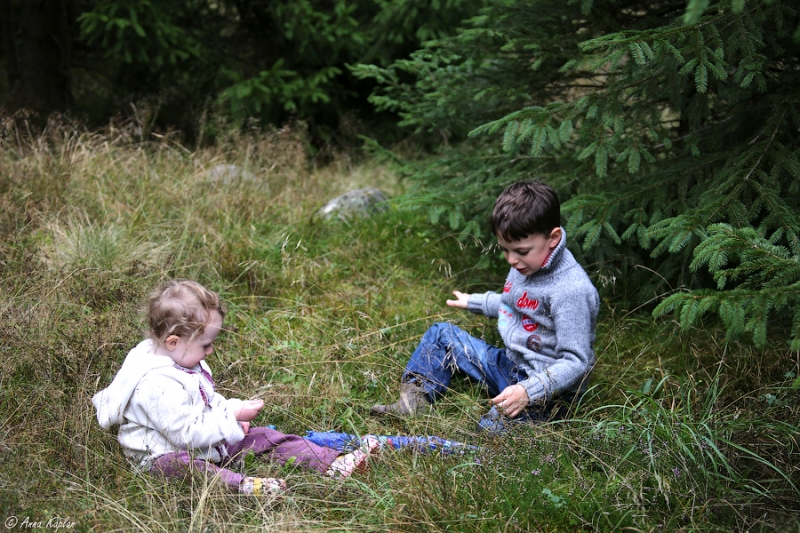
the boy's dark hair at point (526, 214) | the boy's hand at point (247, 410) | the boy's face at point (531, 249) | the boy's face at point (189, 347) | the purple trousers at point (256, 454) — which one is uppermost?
the boy's dark hair at point (526, 214)

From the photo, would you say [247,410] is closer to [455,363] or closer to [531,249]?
[455,363]

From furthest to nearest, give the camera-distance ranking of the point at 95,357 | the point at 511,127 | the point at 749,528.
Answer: the point at 511,127 → the point at 95,357 → the point at 749,528

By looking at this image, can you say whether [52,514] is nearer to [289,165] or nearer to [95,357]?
[95,357]

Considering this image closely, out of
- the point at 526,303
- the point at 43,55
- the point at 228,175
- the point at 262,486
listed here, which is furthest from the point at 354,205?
the point at 43,55

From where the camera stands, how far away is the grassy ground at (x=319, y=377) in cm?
232

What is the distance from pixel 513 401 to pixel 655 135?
1506 millimetres

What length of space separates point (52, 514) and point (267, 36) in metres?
6.74

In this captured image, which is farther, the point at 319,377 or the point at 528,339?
the point at 319,377

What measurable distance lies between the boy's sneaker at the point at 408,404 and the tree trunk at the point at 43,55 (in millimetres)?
6161

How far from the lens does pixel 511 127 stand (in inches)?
134

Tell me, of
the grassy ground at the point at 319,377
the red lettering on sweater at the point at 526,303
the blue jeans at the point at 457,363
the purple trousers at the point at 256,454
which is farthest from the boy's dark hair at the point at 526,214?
the purple trousers at the point at 256,454

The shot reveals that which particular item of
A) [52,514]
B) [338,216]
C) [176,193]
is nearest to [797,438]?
[52,514]

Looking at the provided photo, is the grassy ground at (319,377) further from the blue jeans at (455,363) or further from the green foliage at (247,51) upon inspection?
the green foliage at (247,51)

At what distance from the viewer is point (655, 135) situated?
3.38 m
